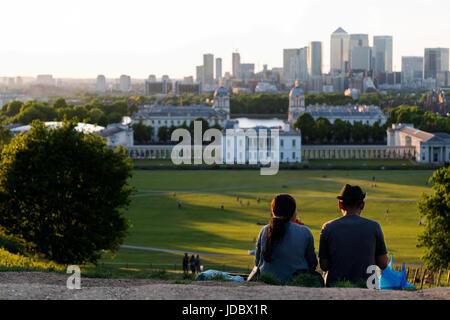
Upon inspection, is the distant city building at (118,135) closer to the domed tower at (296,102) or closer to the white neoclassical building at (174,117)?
the white neoclassical building at (174,117)

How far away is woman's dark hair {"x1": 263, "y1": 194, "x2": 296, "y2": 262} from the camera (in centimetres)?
942

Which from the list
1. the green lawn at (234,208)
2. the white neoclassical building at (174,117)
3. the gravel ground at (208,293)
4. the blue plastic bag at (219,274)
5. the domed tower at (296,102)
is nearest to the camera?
the gravel ground at (208,293)

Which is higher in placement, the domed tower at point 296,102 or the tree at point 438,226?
the domed tower at point 296,102

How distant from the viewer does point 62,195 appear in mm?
25000

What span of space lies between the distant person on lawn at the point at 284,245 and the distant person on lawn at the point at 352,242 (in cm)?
25

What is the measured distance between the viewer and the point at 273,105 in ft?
618

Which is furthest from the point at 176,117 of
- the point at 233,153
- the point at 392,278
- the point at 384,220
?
the point at 392,278

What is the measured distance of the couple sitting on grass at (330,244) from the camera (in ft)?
31.1

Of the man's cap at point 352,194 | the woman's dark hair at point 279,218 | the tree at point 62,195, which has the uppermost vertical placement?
the man's cap at point 352,194

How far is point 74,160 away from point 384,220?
73.7 ft

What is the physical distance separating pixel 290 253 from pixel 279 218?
0.67m

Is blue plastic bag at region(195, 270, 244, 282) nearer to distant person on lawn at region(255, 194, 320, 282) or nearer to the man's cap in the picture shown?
distant person on lawn at region(255, 194, 320, 282)

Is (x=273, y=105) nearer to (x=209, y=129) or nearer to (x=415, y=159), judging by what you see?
(x=209, y=129)

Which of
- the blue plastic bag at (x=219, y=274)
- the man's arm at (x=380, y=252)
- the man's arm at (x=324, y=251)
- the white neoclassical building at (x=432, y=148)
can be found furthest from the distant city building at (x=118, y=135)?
the man's arm at (x=380, y=252)
